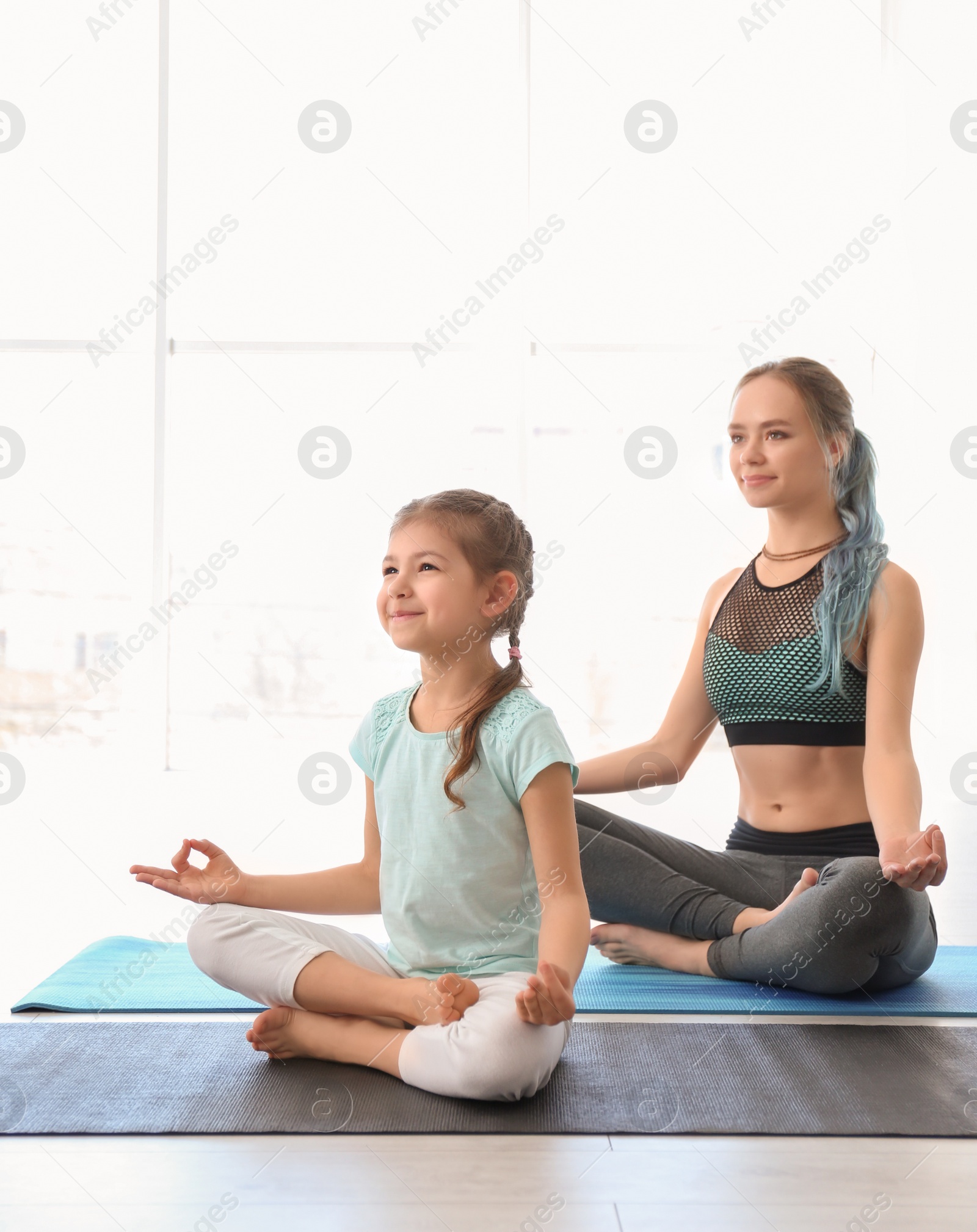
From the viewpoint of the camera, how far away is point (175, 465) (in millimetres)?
4273

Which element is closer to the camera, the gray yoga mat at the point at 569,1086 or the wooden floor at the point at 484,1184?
the wooden floor at the point at 484,1184

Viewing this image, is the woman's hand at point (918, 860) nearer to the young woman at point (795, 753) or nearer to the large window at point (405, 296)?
the young woman at point (795, 753)

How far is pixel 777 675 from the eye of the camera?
1.66m

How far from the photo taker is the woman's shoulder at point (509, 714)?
4.16 ft

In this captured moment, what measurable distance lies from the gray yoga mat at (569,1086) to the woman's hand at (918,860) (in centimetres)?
19

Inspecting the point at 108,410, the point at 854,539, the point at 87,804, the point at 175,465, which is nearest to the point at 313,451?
the point at 175,465

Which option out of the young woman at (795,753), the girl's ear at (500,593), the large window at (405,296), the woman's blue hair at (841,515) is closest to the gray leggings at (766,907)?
the young woman at (795,753)

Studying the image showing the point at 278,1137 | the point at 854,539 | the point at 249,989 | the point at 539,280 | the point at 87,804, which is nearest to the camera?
the point at 278,1137

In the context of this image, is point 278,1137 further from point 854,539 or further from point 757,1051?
point 854,539

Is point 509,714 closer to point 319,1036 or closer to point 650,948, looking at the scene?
point 319,1036

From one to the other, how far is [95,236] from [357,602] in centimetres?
168

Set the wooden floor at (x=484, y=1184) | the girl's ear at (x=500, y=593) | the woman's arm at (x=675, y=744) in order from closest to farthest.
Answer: the wooden floor at (x=484, y=1184)
the girl's ear at (x=500, y=593)
the woman's arm at (x=675, y=744)

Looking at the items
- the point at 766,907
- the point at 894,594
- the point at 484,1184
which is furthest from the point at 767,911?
the point at 484,1184

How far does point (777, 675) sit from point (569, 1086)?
2.40 feet
